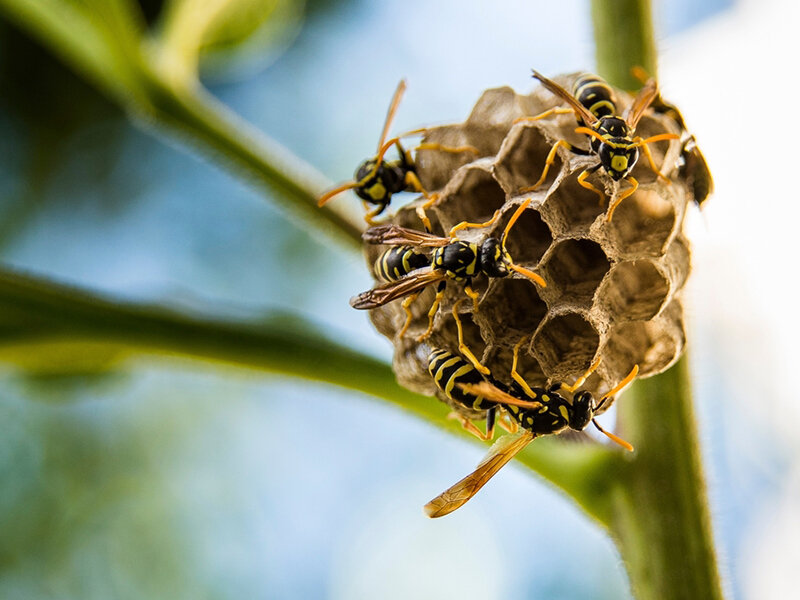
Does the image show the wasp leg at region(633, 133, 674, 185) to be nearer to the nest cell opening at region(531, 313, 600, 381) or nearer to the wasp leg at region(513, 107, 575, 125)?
the wasp leg at region(513, 107, 575, 125)

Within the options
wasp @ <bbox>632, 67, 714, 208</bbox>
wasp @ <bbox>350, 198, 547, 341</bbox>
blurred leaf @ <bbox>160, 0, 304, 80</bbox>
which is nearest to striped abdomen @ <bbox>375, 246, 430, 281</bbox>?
wasp @ <bbox>350, 198, 547, 341</bbox>

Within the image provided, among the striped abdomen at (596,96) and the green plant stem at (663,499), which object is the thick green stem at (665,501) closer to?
the green plant stem at (663,499)

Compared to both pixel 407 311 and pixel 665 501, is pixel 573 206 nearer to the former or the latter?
pixel 407 311

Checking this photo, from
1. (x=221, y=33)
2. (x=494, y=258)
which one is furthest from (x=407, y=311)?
(x=221, y=33)

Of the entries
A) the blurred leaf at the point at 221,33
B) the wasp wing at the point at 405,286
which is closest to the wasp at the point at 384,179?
the wasp wing at the point at 405,286

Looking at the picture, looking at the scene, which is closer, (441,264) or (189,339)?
(441,264)

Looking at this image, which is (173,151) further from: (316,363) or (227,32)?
(316,363)

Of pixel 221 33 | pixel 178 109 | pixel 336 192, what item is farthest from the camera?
pixel 221 33
